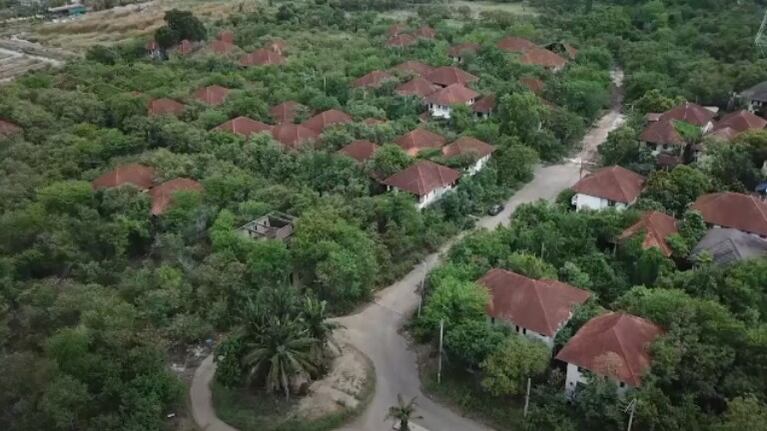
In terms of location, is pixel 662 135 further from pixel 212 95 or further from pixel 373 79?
pixel 212 95

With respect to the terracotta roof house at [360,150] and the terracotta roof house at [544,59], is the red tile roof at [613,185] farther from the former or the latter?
the terracotta roof house at [544,59]

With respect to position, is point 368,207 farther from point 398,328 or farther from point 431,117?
point 431,117

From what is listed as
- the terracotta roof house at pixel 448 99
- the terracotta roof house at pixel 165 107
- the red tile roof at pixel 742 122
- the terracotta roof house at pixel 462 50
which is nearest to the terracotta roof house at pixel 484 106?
the terracotta roof house at pixel 448 99

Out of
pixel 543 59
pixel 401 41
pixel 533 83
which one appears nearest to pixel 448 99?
pixel 533 83

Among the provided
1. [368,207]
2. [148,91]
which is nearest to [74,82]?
[148,91]

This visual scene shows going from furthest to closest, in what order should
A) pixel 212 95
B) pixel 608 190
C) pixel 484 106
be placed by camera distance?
1. pixel 212 95
2. pixel 484 106
3. pixel 608 190

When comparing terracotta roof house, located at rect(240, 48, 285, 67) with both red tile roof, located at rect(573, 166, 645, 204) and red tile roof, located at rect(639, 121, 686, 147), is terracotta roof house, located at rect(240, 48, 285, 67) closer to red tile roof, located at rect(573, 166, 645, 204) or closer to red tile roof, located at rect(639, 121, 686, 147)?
red tile roof, located at rect(639, 121, 686, 147)
